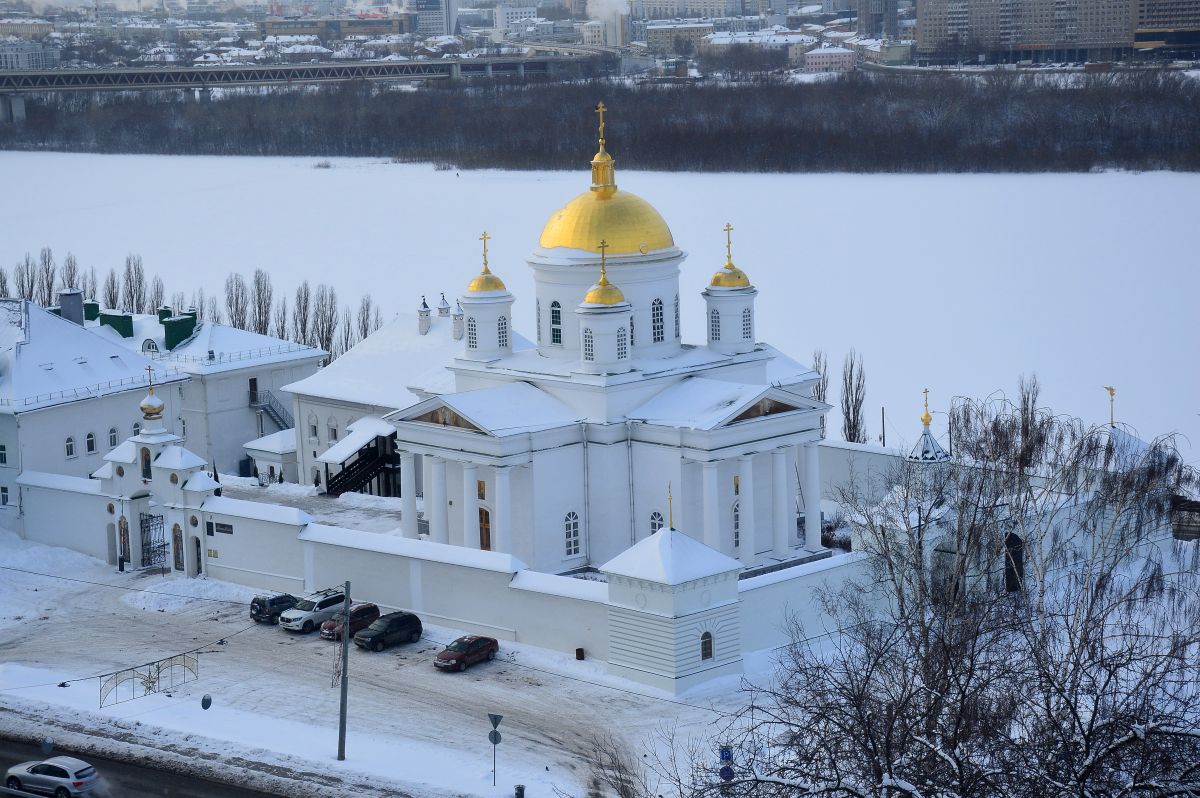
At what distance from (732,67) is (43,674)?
116 metres

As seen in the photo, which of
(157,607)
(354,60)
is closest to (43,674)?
(157,607)

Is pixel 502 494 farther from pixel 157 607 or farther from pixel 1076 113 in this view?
pixel 1076 113

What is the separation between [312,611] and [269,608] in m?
0.77

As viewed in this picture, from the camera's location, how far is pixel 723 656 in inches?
1004

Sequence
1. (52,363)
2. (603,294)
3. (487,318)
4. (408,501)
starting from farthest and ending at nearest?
(52,363), (487,318), (408,501), (603,294)

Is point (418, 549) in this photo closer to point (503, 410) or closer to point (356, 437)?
point (503, 410)

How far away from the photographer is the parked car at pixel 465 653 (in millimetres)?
25797

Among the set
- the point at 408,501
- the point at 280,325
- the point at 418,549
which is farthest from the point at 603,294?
the point at 280,325

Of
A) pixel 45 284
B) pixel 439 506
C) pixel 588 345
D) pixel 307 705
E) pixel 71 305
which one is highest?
pixel 588 345

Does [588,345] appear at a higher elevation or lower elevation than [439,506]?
higher

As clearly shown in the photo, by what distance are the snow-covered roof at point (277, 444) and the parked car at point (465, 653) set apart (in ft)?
41.4

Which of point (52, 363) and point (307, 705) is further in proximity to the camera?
point (52, 363)

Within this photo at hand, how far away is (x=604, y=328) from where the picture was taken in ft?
98.1

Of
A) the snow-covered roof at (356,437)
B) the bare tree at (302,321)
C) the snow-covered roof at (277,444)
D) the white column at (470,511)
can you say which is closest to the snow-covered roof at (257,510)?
the white column at (470,511)
